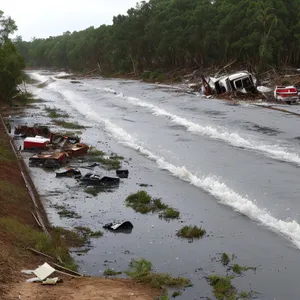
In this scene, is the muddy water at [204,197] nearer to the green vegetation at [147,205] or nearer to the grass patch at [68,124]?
the green vegetation at [147,205]

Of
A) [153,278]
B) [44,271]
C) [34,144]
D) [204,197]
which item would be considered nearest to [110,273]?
[153,278]

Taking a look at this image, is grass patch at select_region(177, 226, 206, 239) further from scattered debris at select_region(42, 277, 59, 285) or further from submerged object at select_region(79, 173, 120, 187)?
submerged object at select_region(79, 173, 120, 187)

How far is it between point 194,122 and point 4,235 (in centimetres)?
2531

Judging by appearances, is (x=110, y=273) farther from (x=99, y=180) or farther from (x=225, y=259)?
(x=99, y=180)

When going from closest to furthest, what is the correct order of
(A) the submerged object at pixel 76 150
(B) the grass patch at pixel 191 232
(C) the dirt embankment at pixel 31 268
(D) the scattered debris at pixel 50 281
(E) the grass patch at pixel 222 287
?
1. (C) the dirt embankment at pixel 31 268
2. (D) the scattered debris at pixel 50 281
3. (E) the grass patch at pixel 222 287
4. (B) the grass patch at pixel 191 232
5. (A) the submerged object at pixel 76 150

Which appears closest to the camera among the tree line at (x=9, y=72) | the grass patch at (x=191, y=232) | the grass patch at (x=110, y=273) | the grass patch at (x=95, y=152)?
the grass patch at (x=110, y=273)

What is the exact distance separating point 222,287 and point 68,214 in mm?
6471

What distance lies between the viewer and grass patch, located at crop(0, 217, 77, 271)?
11.5 m

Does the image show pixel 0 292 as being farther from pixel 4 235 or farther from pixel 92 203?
pixel 92 203

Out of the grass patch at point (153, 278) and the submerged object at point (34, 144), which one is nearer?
the grass patch at point (153, 278)

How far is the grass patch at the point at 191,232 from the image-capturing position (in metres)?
13.5

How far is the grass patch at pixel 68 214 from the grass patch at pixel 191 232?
3.35 meters

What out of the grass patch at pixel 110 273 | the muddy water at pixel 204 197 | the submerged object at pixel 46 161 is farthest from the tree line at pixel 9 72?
the grass patch at pixel 110 273

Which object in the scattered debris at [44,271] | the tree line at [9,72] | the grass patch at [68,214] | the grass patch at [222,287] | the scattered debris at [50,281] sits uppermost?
the tree line at [9,72]
